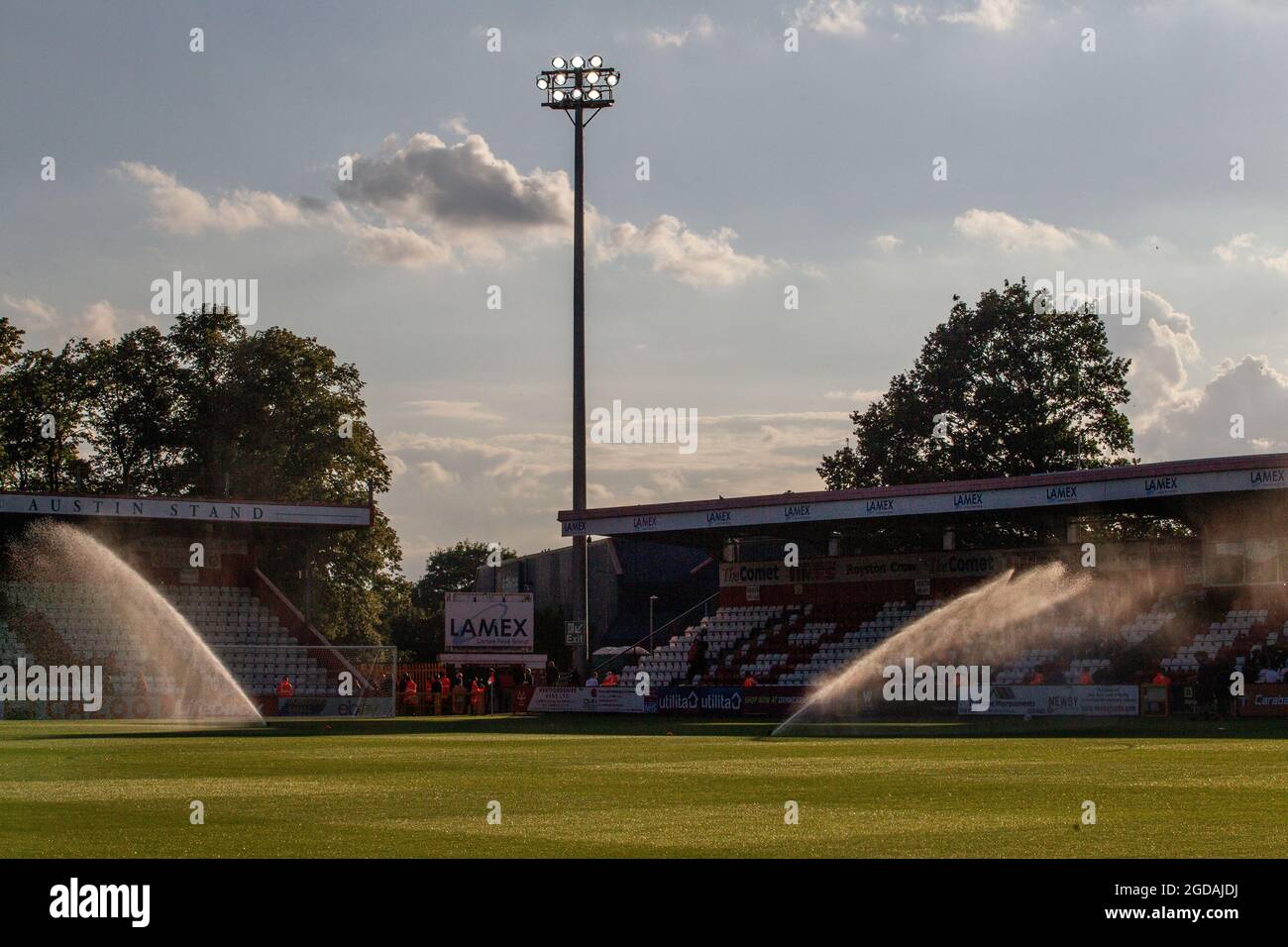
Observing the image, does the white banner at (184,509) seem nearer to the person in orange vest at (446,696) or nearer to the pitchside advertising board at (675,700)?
the person in orange vest at (446,696)

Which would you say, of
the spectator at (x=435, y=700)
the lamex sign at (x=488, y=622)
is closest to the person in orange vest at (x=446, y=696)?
the spectator at (x=435, y=700)

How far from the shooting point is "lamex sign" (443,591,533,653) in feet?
217

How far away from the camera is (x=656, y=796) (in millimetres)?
19109

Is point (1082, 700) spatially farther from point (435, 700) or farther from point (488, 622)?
point (488, 622)

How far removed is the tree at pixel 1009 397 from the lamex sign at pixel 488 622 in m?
26.8

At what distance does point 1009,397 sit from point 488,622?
32529 millimetres

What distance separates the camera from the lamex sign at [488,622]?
66125 millimetres

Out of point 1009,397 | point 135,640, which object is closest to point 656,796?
point 135,640

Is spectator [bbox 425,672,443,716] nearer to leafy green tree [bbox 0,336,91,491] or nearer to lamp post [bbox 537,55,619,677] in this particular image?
lamp post [bbox 537,55,619,677]

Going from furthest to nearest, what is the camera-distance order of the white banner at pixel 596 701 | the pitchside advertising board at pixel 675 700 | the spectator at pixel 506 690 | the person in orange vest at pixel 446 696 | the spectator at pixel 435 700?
the spectator at pixel 506 690 < the person in orange vest at pixel 446 696 < the spectator at pixel 435 700 < the white banner at pixel 596 701 < the pitchside advertising board at pixel 675 700

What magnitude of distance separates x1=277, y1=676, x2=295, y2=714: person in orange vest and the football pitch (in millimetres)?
24721
